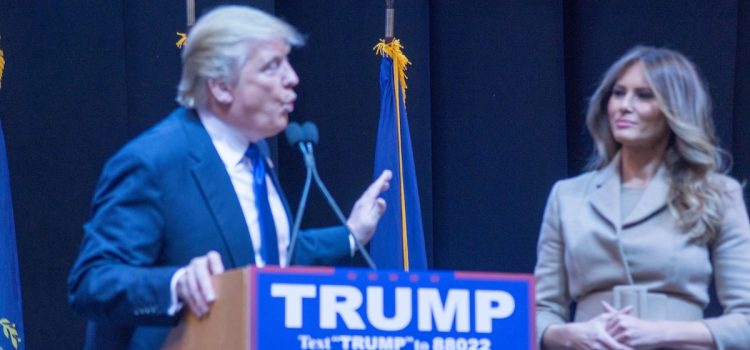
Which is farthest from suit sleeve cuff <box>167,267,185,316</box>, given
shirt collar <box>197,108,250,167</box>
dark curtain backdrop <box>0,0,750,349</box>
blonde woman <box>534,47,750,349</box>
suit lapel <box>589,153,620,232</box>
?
dark curtain backdrop <box>0,0,750,349</box>

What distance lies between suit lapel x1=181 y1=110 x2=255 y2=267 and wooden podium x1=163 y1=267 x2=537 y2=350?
0.19m

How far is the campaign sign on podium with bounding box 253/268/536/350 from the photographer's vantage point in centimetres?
221

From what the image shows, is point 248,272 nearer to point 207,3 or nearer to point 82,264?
point 82,264

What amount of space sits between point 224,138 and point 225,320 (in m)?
0.51

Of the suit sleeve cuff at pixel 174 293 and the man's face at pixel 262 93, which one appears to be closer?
the suit sleeve cuff at pixel 174 293

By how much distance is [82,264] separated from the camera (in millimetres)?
2420

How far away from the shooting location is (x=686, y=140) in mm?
2922

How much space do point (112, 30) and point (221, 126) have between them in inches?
59.3

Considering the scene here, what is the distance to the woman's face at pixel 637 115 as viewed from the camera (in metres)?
2.95

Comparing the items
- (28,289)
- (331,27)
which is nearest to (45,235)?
(28,289)

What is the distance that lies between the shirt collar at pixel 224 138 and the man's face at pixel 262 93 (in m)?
0.02

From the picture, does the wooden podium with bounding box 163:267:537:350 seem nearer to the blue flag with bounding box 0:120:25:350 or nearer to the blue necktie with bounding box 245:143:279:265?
the blue necktie with bounding box 245:143:279:265

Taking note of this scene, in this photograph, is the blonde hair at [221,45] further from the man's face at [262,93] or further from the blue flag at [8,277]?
the blue flag at [8,277]

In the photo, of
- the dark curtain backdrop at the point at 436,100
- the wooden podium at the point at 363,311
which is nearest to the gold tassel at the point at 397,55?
the dark curtain backdrop at the point at 436,100
